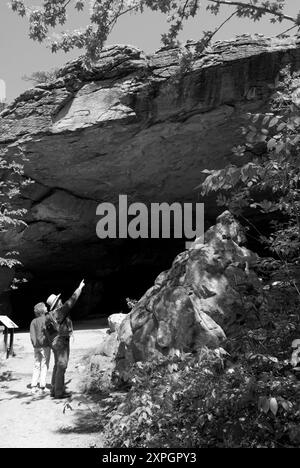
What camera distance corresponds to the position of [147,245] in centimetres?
1736

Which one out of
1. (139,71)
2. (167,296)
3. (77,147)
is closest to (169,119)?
(139,71)

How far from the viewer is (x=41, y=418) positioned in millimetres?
5629

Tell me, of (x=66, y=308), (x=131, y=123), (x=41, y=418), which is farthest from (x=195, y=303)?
(x=131, y=123)

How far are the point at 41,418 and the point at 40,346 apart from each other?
129cm

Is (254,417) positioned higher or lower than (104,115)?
lower

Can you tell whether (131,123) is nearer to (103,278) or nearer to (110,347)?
(110,347)

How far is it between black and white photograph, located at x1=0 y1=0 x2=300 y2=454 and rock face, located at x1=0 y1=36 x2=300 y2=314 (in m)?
0.04

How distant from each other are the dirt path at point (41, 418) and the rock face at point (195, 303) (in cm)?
103

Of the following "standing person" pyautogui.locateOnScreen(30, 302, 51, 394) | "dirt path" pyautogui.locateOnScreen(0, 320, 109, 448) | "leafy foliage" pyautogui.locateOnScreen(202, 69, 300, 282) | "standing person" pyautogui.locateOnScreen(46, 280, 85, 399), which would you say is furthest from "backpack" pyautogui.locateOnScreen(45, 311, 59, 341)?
"leafy foliage" pyautogui.locateOnScreen(202, 69, 300, 282)

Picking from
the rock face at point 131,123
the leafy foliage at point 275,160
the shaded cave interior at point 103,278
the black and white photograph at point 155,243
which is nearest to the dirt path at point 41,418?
the black and white photograph at point 155,243

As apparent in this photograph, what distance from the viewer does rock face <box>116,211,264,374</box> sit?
614 cm

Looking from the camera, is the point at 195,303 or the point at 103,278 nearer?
the point at 195,303

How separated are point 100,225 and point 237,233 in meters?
7.64

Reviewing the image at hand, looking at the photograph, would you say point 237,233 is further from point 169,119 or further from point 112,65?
point 112,65
